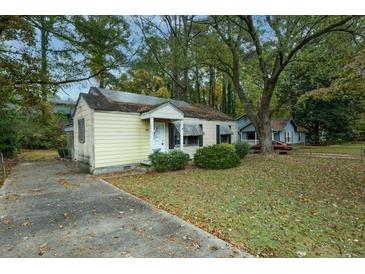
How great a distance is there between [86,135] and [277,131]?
21388 mm

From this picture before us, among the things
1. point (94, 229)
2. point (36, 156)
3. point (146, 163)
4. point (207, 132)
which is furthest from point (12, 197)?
point (36, 156)

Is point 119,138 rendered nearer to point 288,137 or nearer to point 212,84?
point 288,137

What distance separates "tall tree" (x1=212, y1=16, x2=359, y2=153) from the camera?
37.5 ft

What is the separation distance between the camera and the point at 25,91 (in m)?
10.8

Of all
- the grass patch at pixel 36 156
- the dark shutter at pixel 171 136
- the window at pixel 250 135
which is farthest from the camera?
the window at pixel 250 135

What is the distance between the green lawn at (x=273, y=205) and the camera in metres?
3.74

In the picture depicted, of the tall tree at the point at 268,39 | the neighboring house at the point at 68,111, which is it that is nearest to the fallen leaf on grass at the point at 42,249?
the tall tree at the point at 268,39

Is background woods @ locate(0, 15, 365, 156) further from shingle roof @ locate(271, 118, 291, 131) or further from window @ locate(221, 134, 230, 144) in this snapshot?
shingle roof @ locate(271, 118, 291, 131)

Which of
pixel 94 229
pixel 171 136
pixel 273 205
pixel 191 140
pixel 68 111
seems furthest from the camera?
pixel 68 111

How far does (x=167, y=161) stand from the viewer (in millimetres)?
10797

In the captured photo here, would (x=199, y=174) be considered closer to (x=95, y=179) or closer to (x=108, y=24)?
(x=95, y=179)

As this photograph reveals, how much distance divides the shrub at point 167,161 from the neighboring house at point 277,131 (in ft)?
51.6

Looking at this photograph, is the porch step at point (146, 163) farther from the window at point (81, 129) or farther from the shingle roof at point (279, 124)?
the shingle roof at point (279, 124)

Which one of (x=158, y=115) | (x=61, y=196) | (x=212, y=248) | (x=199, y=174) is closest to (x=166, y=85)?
(x=158, y=115)
